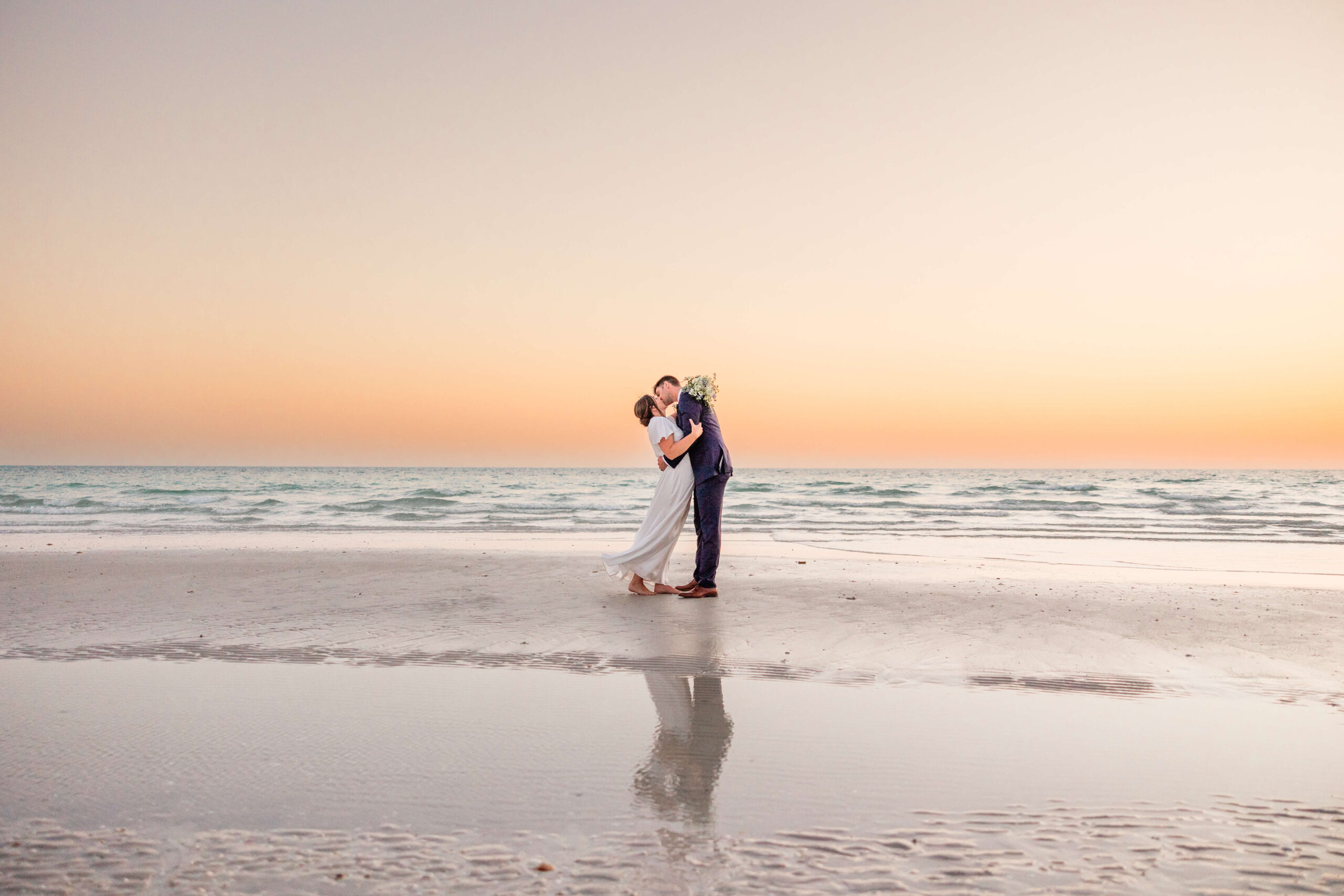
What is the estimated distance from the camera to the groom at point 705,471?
813cm

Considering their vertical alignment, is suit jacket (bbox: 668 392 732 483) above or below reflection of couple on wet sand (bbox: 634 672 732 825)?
above

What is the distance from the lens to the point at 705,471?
324 inches

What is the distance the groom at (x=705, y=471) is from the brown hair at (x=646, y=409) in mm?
151

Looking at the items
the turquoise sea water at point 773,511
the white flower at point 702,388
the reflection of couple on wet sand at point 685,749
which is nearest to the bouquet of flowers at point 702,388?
the white flower at point 702,388

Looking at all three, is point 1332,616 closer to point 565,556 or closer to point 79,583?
point 565,556

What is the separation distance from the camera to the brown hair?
8.34 metres

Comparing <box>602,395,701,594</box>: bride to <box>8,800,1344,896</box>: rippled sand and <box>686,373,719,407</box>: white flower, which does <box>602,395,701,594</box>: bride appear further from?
<box>8,800,1344,896</box>: rippled sand

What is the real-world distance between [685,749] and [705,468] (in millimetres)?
4902

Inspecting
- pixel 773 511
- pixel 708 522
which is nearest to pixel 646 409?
pixel 708 522

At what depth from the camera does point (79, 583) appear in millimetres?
8453

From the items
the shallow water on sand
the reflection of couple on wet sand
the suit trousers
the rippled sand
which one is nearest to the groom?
the suit trousers

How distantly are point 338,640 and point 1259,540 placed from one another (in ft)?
54.6

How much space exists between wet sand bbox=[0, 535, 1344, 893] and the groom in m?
0.60

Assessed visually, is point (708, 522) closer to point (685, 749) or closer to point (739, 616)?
point (739, 616)
